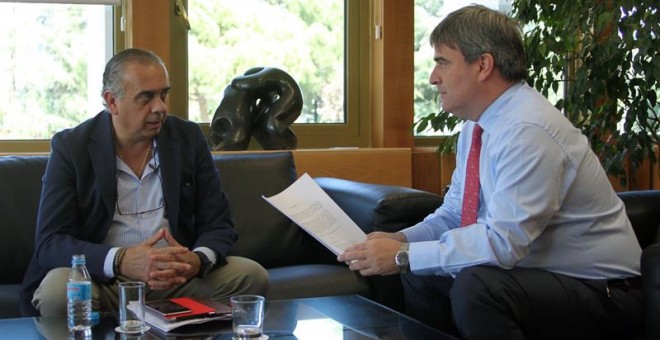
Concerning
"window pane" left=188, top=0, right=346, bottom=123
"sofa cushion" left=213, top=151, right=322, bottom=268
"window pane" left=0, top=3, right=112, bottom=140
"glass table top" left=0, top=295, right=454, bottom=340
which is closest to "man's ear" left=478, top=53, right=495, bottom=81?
"glass table top" left=0, top=295, right=454, bottom=340

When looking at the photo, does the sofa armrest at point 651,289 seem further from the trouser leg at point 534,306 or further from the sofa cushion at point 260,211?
the sofa cushion at point 260,211

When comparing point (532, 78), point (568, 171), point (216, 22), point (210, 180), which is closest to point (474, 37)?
point (568, 171)

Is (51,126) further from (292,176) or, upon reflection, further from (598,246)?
(598,246)

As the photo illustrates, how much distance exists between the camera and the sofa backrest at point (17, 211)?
284 cm

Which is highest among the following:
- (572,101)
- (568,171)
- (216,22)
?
(216,22)

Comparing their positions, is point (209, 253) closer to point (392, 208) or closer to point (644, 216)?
point (392, 208)

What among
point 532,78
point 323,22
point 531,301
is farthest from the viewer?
point 323,22

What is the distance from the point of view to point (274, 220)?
317 centimetres

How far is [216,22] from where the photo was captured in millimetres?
3814

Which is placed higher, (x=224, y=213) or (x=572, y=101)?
(x=572, y=101)

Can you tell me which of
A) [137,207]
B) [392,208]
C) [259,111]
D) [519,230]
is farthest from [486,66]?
[259,111]

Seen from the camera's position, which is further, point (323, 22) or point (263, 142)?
point (323, 22)

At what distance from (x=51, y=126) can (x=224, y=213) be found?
1.32 meters

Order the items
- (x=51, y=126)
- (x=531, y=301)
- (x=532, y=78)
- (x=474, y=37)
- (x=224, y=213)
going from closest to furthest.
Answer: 1. (x=531, y=301)
2. (x=474, y=37)
3. (x=224, y=213)
4. (x=532, y=78)
5. (x=51, y=126)
